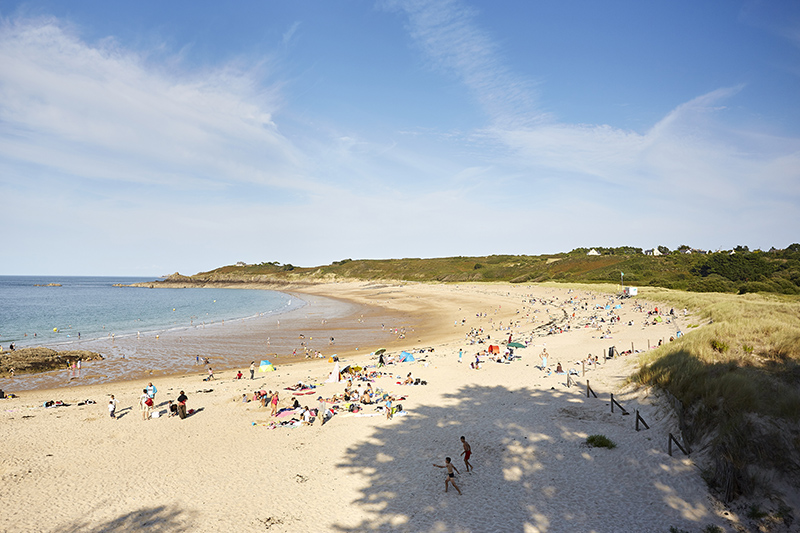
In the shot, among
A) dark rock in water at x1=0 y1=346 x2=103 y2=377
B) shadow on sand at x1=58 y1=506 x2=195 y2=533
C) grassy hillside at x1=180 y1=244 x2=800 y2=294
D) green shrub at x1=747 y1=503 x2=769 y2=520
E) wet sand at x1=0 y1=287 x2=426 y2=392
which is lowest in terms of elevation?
wet sand at x1=0 y1=287 x2=426 y2=392

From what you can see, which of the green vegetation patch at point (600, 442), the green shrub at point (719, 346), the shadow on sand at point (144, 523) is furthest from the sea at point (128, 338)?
the green shrub at point (719, 346)

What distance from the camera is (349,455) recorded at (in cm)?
1341

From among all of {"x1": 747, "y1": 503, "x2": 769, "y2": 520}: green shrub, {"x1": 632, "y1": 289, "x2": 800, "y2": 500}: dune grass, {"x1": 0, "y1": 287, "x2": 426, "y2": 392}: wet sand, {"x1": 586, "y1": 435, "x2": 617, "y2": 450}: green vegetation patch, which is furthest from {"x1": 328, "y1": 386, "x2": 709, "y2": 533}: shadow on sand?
{"x1": 0, "y1": 287, "x2": 426, "y2": 392}: wet sand

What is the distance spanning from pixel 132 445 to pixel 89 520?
5.01 metres

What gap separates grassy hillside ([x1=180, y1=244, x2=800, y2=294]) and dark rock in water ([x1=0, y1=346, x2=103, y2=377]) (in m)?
68.2

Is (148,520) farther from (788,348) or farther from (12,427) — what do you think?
(788,348)

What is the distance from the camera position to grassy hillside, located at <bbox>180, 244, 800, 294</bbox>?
5734cm

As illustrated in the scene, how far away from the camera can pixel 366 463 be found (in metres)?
12.8

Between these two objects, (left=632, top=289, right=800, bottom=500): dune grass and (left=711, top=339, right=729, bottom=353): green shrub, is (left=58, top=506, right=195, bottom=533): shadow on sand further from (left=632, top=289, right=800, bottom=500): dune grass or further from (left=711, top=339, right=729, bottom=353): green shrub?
(left=711, top=339, right=729, bottom=353): green shrub

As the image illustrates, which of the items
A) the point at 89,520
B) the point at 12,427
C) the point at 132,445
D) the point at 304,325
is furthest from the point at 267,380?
the point at 304,325

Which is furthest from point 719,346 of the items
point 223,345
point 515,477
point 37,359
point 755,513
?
point 37,359

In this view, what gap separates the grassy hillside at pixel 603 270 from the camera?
57.3 meters

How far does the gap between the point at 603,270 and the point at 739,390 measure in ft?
277

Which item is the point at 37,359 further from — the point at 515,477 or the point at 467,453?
the point at 515,477
